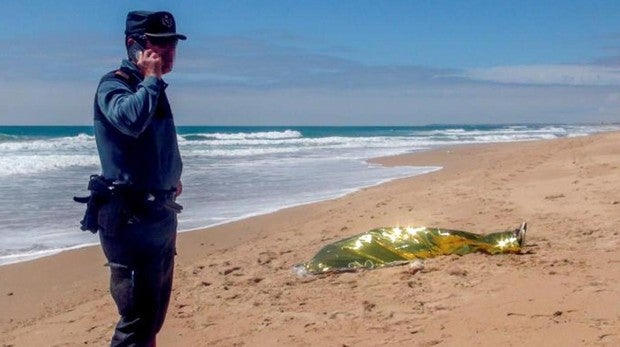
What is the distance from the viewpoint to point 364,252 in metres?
5.84

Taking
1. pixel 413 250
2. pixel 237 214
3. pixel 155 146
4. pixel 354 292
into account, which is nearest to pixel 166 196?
pixel 155 146

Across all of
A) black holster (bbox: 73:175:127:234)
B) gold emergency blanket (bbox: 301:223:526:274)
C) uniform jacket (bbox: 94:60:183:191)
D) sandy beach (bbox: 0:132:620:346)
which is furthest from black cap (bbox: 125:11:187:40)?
gold emergency blanket (bbox: 301:223:526:274)

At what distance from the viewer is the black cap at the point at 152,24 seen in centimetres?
293

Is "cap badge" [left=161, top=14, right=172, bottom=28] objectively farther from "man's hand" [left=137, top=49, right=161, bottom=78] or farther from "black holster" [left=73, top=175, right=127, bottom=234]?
"black holster" [left=73, top=175, right=127, bottom=234]

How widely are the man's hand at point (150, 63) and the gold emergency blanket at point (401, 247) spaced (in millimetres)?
3055

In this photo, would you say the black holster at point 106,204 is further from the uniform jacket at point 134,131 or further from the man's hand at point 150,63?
the man's hand at point 150,63

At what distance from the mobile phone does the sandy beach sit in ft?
6.62

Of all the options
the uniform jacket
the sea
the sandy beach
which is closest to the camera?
the uniform jacket

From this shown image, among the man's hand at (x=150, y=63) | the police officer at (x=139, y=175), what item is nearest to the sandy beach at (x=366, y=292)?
the police officer at (x=139, y=175)

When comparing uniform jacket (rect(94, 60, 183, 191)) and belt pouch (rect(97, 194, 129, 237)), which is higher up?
uniform jacket (rect(94, 60, 183, 191))

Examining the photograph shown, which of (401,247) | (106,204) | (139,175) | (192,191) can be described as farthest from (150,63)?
(192,191)

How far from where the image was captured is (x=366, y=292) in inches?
198

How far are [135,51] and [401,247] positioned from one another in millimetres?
3455

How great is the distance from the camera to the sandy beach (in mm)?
4129
